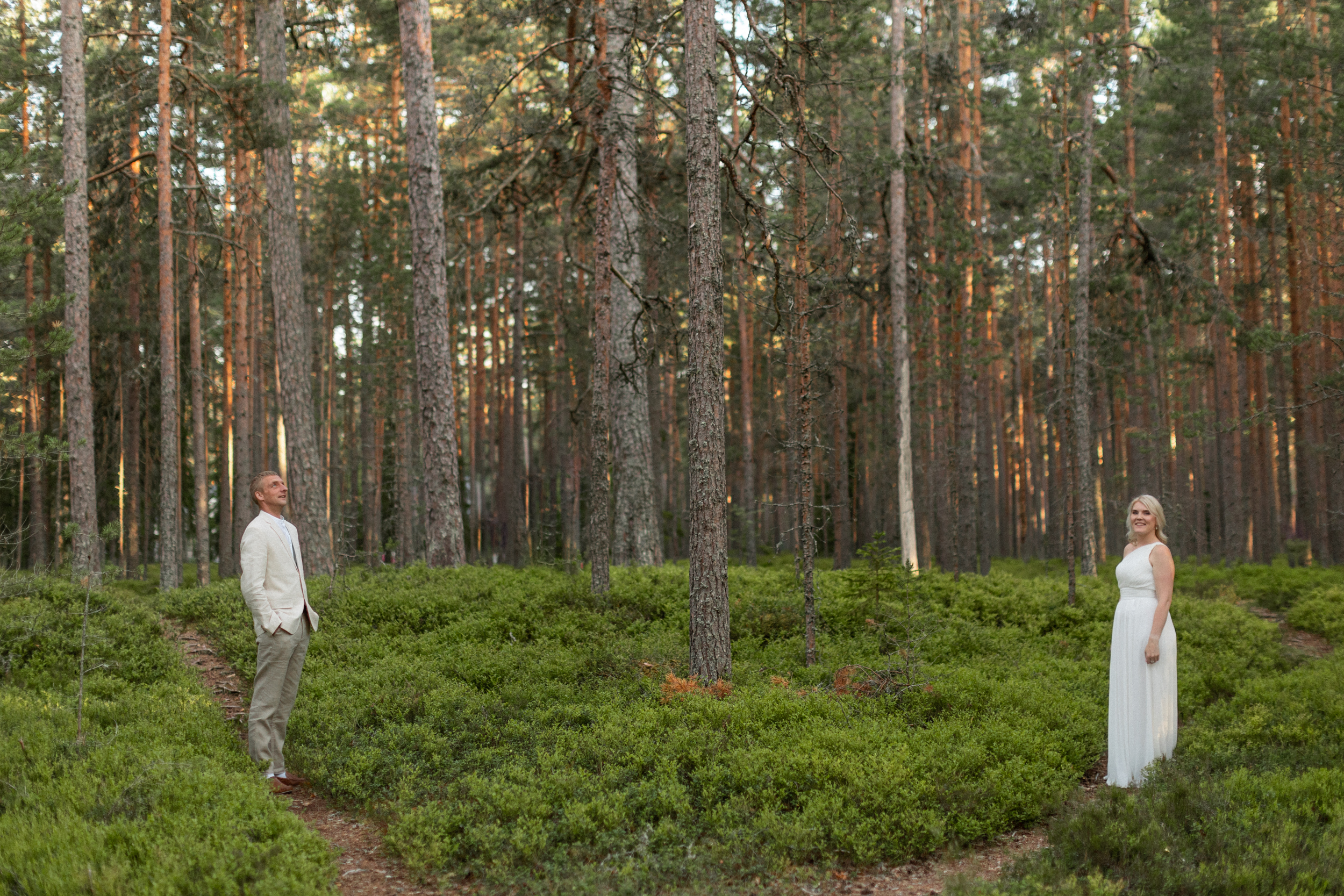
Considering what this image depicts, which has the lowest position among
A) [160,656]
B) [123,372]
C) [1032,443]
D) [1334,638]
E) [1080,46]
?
[1334,638]

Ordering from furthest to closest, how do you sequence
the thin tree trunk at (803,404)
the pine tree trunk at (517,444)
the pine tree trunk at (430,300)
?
the pine tree trunk at (517,444)
the pine tree trunk at (430,300)
the thin tree trunk at (803,404)

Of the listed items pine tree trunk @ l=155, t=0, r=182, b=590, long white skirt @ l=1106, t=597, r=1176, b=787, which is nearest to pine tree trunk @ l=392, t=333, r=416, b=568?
pine tree trunk @ l=155, t=0, r=182, b=590

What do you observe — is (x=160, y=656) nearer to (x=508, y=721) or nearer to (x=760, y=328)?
(x=508, y=721)

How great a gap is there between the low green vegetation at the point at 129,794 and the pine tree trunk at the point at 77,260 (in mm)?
5317

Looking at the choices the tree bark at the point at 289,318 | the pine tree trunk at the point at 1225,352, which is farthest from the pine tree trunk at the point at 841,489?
the tree bark at the point at 289,318

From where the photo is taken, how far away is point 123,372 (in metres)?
23.9

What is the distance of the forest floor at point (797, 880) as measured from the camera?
4.90 metres

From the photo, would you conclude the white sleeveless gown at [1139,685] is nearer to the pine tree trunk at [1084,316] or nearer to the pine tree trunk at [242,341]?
the pine tree trunk at [1084,316]

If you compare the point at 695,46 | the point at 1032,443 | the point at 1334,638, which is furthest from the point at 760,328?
the point at 695,46

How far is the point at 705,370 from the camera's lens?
26.1 ft

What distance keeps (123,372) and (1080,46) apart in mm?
24619

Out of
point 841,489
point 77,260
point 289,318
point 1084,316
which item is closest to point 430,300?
point 289,318

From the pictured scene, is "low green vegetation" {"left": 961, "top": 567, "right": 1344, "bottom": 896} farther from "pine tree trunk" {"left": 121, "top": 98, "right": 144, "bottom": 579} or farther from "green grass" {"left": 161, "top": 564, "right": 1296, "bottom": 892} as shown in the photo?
"pine tree trunk" {"left": 121, "top": 98, "right": 144, "bottom": 579}

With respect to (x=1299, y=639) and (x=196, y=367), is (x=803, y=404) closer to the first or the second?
(x=1299, y=639)
